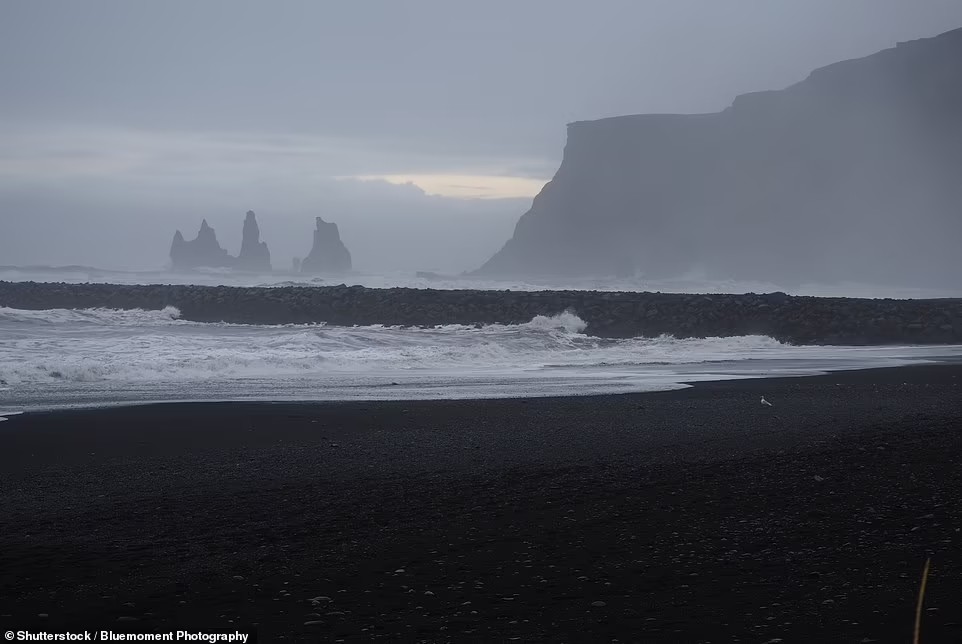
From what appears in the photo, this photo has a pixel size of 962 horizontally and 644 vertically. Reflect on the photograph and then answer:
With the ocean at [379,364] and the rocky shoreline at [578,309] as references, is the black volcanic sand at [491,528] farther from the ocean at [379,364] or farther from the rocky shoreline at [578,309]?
the rocky shoreline at [578,309]

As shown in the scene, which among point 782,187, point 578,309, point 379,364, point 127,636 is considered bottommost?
point 127,636

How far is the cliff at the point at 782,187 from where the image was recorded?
108m

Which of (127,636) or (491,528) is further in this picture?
(491,528)

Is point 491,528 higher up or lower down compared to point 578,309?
lower down

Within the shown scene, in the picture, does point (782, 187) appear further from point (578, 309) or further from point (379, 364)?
point (379, 364)

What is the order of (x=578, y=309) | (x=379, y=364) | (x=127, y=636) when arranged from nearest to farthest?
(x=127, y=636) < (x=379, y=364) < (x=578, y=309)

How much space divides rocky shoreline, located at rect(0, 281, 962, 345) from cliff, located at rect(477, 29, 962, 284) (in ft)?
261

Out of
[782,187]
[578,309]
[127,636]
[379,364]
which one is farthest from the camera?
[782,187]

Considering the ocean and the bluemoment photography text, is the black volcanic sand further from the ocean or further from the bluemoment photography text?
the ocean

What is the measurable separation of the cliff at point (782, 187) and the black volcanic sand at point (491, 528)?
105661mm

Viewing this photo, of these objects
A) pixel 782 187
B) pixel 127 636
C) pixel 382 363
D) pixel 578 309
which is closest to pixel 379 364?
pixel 382 363

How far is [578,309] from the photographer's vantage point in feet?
110

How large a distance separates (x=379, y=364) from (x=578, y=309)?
15642 mm

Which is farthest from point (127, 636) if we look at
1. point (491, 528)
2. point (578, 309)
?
point (578, 309)
